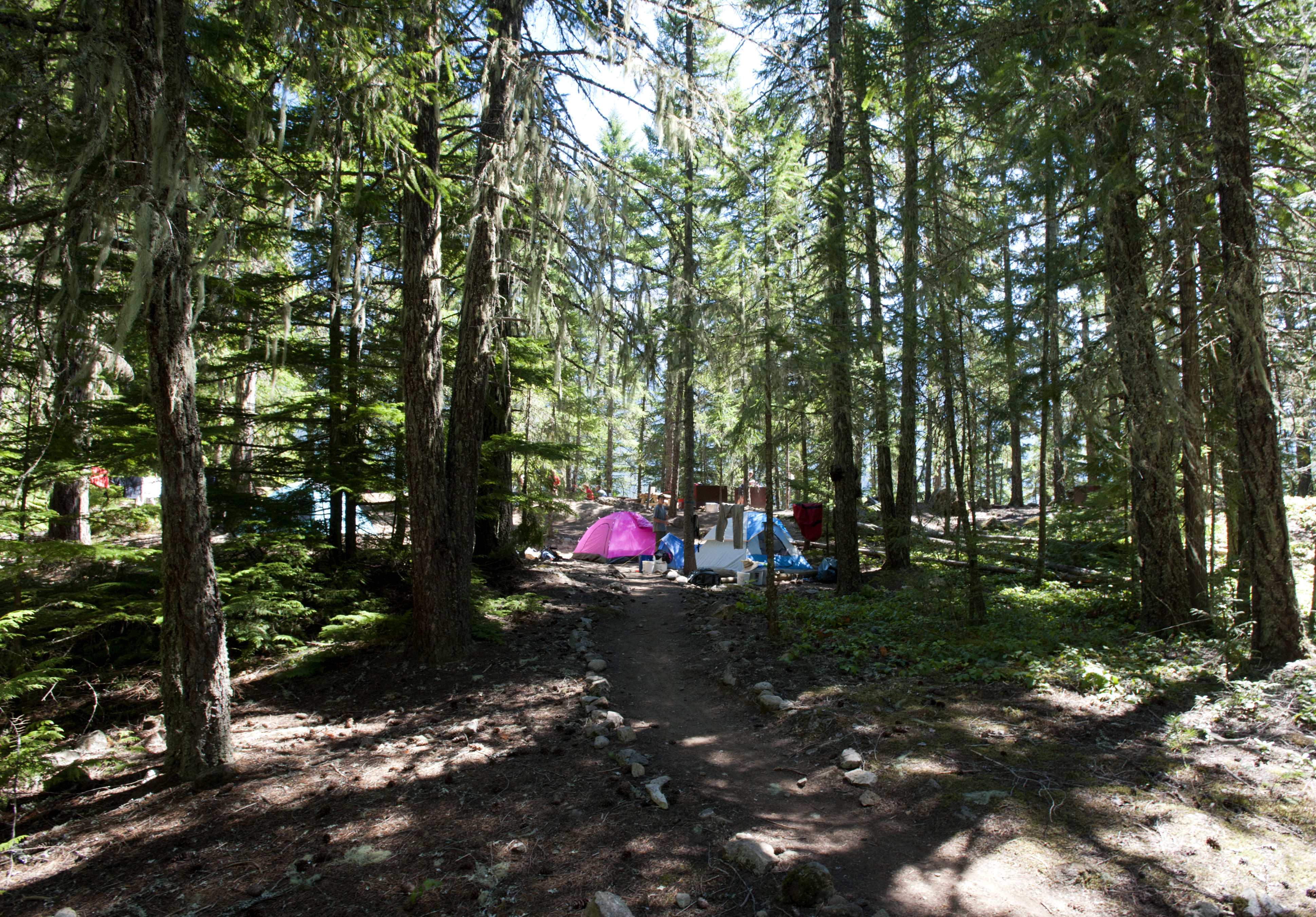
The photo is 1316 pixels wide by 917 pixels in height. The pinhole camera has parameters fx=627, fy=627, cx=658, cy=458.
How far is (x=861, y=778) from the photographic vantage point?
448 centimetres

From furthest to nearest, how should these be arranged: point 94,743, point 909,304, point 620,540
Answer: point 620,540 → point 909,304 → point 94,743

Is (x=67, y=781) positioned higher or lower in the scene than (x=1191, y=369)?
lower

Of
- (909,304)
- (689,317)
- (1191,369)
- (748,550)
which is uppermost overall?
(909,304)

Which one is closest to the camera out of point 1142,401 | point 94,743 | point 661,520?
point 94,743

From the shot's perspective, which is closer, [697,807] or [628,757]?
[697,807]

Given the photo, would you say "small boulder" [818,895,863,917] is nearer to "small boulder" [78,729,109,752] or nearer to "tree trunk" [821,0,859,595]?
"small boulder" [78,729,109,752]

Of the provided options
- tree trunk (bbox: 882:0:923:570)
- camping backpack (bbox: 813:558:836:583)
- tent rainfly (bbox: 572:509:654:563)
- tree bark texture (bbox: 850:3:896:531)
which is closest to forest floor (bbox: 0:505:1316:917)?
tree trunk (bbox: 882:0:923:570)

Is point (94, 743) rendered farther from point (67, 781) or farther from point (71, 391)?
point (71, 391)

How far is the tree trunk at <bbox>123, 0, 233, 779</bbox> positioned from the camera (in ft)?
14.0

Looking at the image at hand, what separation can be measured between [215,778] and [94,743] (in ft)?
6.38

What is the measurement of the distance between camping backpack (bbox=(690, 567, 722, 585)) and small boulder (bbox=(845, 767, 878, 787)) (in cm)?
941

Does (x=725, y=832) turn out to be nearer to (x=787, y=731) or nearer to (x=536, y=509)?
(x=787, y=731)

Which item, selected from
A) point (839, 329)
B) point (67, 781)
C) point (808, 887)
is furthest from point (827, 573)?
point (67, 781)

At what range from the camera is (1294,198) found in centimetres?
689
